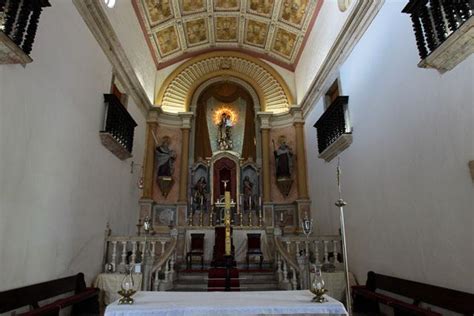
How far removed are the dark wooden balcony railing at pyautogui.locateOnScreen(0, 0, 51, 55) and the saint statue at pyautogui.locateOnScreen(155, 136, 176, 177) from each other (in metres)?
6.43

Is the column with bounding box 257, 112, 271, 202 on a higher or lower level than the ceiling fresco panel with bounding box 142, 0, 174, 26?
lower

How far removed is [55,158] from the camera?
15.7 feet

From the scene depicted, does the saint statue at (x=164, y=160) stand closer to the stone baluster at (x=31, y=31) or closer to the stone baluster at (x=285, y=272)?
the stone baluster at (x=285, y=272)

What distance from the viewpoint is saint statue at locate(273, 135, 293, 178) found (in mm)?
10156

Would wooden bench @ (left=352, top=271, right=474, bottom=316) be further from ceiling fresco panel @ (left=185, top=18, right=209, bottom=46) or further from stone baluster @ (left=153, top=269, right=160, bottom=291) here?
ceiling fresco panel @ (left=185, top=18, right=209, bottom=46)

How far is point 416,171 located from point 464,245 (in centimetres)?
116

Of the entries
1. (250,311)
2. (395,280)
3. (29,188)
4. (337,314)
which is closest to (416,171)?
(395,280)

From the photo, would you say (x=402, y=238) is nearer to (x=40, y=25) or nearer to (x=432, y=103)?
(x=432, y=103)

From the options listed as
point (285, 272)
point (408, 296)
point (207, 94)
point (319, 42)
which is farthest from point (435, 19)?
point (207, 94)

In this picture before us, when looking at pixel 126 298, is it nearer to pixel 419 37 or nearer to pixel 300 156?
pixel 419 37

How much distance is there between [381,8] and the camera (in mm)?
5398

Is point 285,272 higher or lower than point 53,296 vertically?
higher

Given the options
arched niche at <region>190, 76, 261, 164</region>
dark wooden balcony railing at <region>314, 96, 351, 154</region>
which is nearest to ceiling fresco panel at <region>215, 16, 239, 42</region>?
arched niche at <region>190, 76, 261, 164</region>

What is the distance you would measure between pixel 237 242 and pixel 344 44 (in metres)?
5.28
